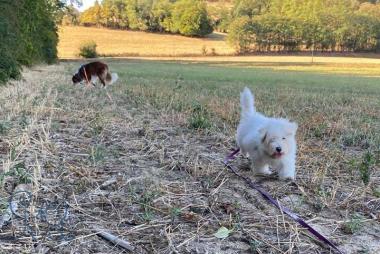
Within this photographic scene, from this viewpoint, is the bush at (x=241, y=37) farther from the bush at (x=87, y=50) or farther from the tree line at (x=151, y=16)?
the bush at (x=87, y=50)

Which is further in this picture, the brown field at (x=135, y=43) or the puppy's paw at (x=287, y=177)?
the brown field at (x=135, y=43)

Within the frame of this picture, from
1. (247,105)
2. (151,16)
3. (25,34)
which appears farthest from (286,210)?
(151,16)

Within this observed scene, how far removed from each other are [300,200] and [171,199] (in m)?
1.07

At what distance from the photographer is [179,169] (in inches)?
166

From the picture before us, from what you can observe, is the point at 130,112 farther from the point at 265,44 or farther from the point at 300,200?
the point at 265,44

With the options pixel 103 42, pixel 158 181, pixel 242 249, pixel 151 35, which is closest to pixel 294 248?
pixel 242 249

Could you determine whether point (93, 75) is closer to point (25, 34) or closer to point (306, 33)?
point (25, 34)

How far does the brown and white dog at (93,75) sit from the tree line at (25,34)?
1.72 m

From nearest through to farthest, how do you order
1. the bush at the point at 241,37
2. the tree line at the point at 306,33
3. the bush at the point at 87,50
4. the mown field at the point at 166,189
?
the mown field at the point at 166,189, the bush at the point at 87,50, the bush at the point at 241,37, the tree line at the point at 306,33

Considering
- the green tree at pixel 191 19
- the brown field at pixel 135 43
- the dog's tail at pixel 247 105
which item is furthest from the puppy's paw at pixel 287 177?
the green tree at pixel 191 19

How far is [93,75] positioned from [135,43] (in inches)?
2350

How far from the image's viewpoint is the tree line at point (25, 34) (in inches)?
459

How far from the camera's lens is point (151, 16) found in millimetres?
87375

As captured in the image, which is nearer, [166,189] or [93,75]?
[166,189]
